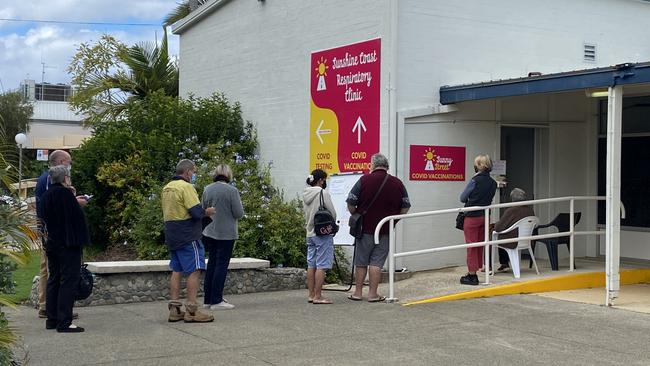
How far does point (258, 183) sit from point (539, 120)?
16.7ft

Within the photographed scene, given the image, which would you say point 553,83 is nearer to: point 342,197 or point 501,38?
point 501,38

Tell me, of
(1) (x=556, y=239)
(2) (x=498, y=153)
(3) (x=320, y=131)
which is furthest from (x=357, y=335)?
(3) (x=320, y=131)

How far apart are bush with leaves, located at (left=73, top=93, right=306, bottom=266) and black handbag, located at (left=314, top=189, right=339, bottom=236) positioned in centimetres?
258

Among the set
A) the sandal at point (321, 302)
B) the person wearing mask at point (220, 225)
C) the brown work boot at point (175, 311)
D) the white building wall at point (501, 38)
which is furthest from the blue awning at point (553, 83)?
the brown work boot at point (175, 311)

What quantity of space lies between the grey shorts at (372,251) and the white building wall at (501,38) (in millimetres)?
2921

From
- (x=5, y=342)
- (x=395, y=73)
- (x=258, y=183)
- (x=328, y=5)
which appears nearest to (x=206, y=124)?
(x=258, y=183)

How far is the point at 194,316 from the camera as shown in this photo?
28.7 ft

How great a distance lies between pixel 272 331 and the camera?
27.3ft

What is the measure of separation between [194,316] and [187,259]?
64 centimetres

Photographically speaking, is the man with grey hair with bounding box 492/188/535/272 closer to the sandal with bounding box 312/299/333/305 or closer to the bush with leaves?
the sandal with bounding box 312/299/333/305

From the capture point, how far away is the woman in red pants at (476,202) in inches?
427

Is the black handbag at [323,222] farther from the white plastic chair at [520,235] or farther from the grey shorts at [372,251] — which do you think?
the white plastic chair at [520,235]

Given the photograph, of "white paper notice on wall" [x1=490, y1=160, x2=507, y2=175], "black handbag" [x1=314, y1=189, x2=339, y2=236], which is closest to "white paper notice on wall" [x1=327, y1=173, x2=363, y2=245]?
"black handbag" [x1=314, y1=189, x2=339, y2=236]

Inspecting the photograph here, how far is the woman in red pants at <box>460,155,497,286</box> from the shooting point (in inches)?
427
